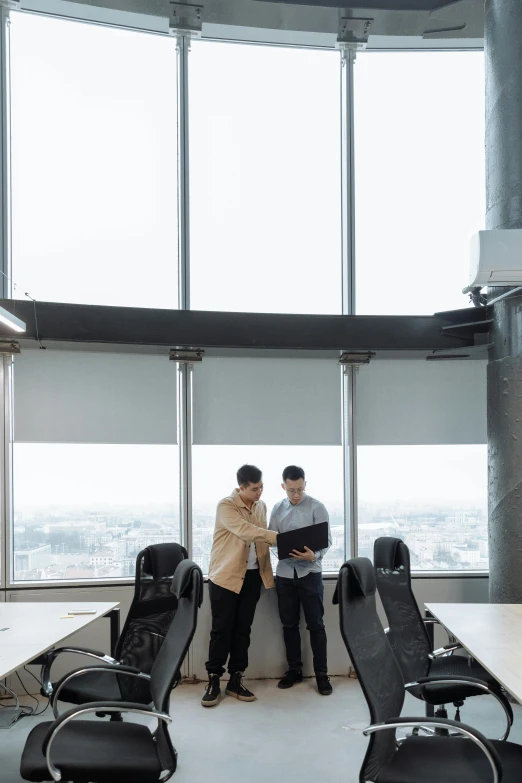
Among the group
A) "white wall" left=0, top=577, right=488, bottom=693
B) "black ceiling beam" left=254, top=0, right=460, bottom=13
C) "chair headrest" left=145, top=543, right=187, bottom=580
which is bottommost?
"white wall" left=0, top=577, right=488, bottom=693

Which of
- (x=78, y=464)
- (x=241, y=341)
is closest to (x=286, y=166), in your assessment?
(x=241, y=341)

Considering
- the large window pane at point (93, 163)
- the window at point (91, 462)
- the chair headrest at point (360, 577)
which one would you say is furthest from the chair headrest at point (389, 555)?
the large window pane at point (93, 163)

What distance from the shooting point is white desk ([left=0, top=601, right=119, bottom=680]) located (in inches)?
115

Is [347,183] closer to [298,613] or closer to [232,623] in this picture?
[298,613]

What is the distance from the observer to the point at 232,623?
479 cm

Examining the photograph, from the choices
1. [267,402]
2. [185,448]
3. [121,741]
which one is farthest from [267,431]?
[121,741]

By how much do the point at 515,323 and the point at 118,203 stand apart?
10.6ft

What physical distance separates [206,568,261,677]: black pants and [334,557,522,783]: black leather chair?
7.37 feet

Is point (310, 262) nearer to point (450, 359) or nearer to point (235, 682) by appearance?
point (450, 359)

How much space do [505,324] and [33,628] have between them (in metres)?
3.57

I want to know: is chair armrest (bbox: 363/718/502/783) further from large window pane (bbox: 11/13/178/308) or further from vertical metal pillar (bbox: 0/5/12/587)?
large window pane (bbox: 11/13/178/308)

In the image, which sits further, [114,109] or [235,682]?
[114,109]

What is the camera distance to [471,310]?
4.93m

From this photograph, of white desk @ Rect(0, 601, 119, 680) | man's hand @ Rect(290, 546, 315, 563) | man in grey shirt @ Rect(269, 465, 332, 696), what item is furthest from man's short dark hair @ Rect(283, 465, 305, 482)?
white desk @ Rect(0, 601, 119, 680)
